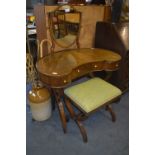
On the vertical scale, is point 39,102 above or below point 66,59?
below

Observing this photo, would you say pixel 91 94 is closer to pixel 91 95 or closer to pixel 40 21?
pixel 91 95

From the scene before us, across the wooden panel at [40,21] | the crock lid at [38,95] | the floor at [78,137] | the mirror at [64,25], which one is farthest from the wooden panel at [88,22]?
the floor at [78,137]

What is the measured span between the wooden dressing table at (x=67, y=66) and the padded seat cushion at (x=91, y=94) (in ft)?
0.43

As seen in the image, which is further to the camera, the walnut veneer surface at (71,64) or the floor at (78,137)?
the floor at (78,137)

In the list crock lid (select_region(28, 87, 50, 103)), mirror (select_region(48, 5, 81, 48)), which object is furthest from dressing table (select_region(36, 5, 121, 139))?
crock lid (select_region(28, 87, 50, 103))

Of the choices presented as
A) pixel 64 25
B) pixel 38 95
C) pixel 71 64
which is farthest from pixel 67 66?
pixel 64 25

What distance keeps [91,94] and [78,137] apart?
480mm

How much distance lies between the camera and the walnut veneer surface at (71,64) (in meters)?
1.45

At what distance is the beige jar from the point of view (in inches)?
70.2

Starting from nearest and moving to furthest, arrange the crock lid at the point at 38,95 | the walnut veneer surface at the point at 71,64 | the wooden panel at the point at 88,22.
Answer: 1. the walnut veneer surface at the point at 71,64
2. the crock lid at the point at 38,95
3. the wooden panel at the point at 88,22

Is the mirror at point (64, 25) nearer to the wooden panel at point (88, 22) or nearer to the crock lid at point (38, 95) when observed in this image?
the wooden panel at point (88, 22)

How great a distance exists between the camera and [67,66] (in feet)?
5.20
